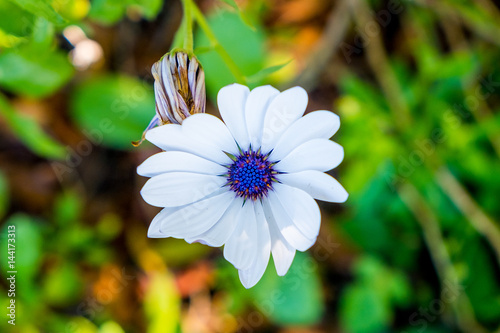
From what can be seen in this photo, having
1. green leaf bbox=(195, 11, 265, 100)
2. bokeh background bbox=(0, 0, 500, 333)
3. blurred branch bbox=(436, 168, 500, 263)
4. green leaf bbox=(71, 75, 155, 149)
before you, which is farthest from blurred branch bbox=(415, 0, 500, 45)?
green leaf bbox=(71, 75, 155, 149)

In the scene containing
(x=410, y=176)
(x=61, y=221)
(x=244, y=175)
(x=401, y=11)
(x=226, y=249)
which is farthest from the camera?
(x=401, y=11)

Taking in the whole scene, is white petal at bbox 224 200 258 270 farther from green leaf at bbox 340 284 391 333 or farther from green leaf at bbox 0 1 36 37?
green leaf at bbox 340 284 391 333

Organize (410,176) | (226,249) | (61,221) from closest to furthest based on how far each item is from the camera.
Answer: (226,249) → (410,176) → (61,221)

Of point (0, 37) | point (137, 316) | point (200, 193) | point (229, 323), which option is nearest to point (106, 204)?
point (137, 316)

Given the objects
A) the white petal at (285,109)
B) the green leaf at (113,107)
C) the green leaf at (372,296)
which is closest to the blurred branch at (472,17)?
the green leaf at (372,296)

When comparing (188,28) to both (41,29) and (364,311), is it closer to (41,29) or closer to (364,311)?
(41,29)

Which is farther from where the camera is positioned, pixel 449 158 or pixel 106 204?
pixel 106 204

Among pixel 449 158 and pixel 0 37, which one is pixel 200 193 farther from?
pixel 449 158
